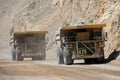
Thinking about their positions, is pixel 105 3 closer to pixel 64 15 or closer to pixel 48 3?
pixel 64 15

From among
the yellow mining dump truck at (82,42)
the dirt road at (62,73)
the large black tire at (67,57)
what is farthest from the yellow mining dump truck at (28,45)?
the dirt road at (62,73)

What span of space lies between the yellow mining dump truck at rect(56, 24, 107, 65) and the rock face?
8.44 feet

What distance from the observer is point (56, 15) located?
5106 cm

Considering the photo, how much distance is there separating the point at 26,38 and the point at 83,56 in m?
11.5

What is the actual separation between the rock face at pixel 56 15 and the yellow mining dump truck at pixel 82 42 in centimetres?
257

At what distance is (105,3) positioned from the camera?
34.4 meters

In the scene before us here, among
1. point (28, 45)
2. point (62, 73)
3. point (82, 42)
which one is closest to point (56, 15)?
point (28, 45)

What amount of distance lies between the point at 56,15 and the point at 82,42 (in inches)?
1065

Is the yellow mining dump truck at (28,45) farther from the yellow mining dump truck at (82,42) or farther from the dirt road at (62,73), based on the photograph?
the dirt road at (62,73)

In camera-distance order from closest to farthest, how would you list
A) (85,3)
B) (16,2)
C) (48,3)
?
1. (85,3)
2. (48,3)
3. (16,2)

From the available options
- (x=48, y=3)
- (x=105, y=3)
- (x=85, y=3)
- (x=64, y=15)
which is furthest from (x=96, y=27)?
(x=48, y=3)

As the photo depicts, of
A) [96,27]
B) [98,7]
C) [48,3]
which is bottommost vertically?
[96,27]

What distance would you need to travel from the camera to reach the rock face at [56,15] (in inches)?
1132

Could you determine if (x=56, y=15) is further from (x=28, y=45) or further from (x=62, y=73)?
(x=62, y=73)
